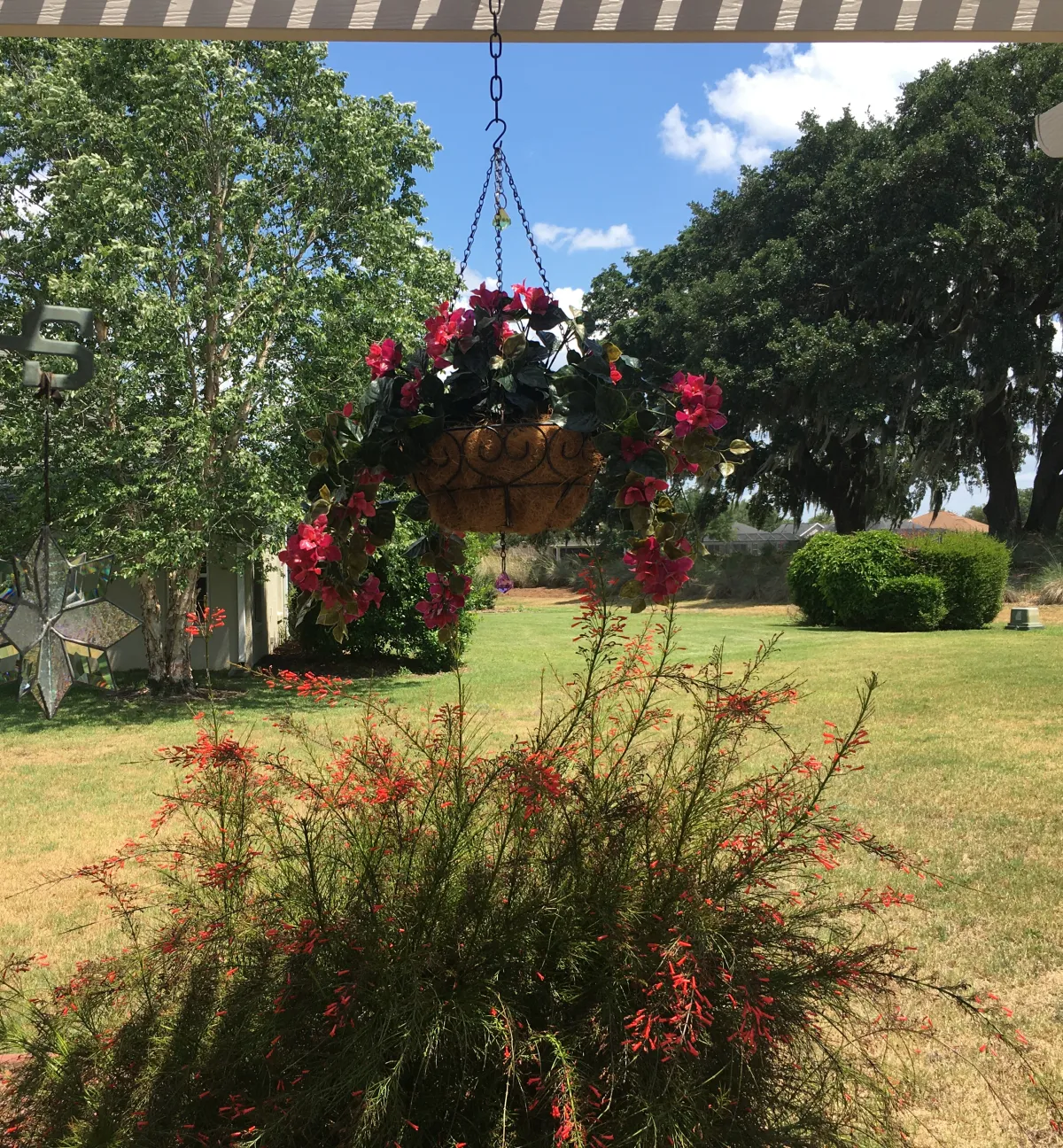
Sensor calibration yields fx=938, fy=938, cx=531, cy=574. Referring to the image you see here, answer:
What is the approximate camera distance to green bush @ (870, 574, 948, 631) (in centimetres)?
1492

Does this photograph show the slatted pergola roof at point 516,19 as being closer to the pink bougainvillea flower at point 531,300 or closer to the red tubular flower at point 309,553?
the pink bougainvillea flower at point 531,300

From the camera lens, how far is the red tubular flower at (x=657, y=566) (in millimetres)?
1881

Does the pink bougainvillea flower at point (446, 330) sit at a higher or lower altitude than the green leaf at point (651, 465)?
higher

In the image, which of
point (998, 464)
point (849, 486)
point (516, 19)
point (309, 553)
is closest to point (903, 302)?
point (998, 464)

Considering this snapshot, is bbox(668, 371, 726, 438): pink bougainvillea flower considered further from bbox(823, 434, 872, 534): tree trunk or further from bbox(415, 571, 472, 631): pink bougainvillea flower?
bbox(823, 434, 872, 534): tree trunk

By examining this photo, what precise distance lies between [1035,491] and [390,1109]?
2363cm

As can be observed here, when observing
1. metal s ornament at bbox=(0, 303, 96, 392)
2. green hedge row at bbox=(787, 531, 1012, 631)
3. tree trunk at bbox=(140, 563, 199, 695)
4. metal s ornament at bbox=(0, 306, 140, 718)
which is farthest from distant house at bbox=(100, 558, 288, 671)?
metal s ornament at bbox=(0, 303, 96, 392)

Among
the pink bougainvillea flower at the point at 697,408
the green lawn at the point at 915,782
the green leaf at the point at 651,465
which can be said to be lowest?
the green lawn at the point at 915,782

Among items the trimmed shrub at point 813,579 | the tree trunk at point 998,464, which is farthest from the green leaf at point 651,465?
the tree trunk at point 998,464

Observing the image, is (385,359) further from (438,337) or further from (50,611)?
(50,611)

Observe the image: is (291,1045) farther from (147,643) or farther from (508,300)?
(147,643)

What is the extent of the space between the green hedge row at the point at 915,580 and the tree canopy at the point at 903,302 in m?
5.58

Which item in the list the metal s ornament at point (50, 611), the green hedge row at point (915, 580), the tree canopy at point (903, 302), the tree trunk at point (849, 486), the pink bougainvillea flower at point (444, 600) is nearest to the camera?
the pink bougainvillea flower at point (444, 600)

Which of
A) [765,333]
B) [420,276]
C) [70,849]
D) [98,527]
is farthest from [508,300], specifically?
[765,333]
